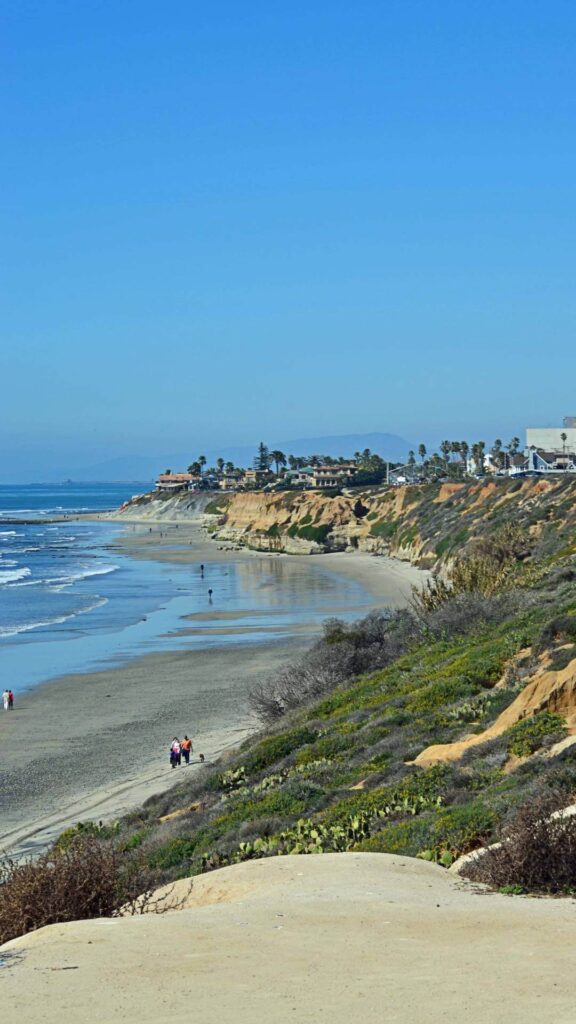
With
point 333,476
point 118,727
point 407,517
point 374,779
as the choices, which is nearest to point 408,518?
point 407,517

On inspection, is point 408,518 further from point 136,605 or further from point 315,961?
point 315,961

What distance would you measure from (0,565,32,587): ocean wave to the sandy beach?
24.5 m

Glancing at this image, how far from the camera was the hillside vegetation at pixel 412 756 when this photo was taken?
11625 mm

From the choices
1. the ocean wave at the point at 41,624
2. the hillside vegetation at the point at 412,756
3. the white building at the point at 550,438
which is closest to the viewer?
the hillside vegetation at the point at 412,756

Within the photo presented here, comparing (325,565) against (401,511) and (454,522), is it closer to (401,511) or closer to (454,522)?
(454,522)

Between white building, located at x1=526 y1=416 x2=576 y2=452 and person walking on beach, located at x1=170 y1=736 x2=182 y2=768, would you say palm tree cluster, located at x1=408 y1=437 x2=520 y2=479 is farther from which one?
person walking on beach, located at x1=170 y1=736 x2=182 y2=768

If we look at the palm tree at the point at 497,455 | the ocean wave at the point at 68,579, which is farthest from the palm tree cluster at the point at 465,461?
the ocean wave at the point at 68,579

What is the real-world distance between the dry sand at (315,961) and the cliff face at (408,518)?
29.8 meters

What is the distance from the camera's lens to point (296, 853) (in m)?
12.3

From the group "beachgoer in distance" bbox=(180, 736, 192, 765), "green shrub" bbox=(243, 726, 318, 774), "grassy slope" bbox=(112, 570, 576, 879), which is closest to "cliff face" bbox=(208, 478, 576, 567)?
"beachgoer in distance" bbox=(180, 736, 192, 765)

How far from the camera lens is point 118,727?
1178 inches

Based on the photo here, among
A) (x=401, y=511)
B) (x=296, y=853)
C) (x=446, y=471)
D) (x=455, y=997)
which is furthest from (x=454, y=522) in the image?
(x=446, y=471)

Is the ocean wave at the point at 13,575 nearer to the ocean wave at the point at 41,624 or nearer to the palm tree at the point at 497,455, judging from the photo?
the ocean wave at the point at 41,624

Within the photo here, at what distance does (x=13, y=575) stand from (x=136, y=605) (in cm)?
1972
